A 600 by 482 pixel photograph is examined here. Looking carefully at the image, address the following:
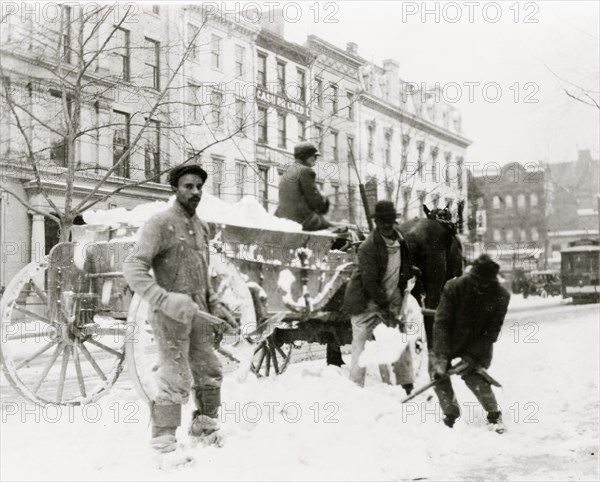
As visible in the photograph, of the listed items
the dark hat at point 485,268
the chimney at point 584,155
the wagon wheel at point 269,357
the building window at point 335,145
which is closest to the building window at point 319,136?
the building window at point 335,145

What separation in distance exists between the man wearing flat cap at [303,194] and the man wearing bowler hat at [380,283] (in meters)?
0.30

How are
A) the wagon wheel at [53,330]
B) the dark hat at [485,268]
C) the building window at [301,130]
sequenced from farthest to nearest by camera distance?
the wagon wheel at [53,330] → the building window at [301,130] → the dark hat at [485,268]

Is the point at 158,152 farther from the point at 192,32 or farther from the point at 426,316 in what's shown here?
the point at 426,316

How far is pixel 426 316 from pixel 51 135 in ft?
7.46

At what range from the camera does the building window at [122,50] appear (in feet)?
12.8

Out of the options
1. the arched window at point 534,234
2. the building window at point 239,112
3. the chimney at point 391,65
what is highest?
the chimney at point 391,65

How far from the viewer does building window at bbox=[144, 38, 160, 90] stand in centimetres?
387

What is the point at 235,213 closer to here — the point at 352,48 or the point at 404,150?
the point at 404,150

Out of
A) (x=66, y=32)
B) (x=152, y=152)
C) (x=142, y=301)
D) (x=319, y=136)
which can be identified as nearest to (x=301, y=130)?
(x=319, y=136)

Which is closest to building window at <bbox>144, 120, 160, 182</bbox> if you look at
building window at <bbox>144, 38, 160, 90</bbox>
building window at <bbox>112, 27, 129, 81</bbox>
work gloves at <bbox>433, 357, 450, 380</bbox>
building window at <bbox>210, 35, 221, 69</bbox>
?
building window at <bbox>144, 38, 160, 90</bbox>

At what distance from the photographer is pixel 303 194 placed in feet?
12.2

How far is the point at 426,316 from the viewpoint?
3869 millimetres

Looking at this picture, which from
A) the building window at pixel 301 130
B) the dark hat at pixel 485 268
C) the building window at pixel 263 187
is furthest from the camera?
the building window at pixel 263 187

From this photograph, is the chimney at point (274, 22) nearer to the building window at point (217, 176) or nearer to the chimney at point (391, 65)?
the chimney at point (391, 65)
